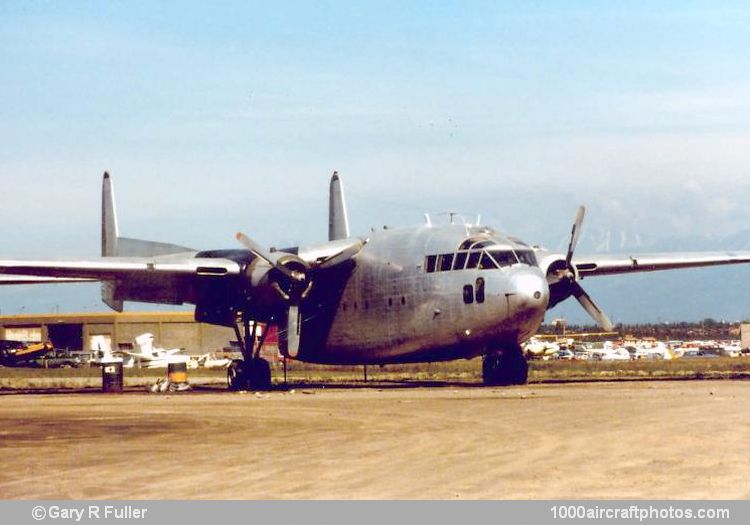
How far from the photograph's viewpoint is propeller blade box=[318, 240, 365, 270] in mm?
38219

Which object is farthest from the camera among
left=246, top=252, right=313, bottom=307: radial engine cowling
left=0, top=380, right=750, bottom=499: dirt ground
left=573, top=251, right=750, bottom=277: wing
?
left=573, top=251, right=750, bottom=277: wing

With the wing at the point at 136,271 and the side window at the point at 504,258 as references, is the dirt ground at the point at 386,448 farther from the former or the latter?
the wing at the point at 136,271

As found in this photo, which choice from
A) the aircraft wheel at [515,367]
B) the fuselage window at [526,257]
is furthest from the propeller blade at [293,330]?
the fuselage window at [526,257]

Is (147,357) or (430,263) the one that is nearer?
(430,263)

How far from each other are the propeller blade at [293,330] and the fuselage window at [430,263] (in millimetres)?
4953

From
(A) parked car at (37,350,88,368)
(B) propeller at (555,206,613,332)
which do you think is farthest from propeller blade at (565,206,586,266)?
(A) parked car at (37,350,88,368)

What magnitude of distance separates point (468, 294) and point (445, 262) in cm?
146

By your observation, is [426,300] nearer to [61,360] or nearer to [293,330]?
[293,330]

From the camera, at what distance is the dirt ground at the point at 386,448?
1413cm

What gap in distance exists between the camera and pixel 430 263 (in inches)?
1416

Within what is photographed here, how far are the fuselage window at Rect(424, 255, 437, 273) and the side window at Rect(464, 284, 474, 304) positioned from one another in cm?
155

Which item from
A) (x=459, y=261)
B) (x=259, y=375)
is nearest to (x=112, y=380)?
(x=259, y=375)

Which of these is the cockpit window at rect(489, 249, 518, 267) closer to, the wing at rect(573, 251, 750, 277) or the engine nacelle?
the engine nacelle
